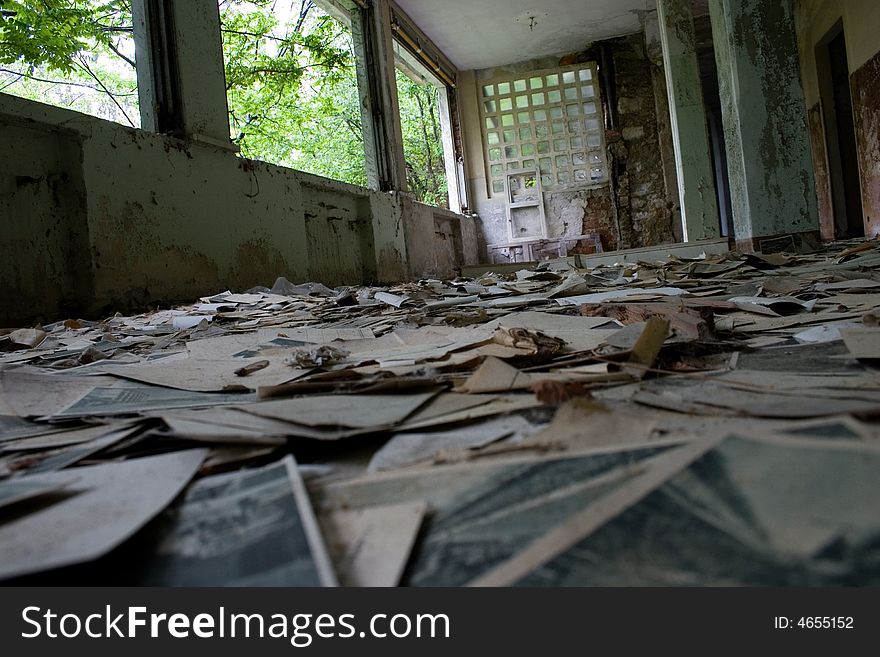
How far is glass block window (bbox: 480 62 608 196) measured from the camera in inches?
432

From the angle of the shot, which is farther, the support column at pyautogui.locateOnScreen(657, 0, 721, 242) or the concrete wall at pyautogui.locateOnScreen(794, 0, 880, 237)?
the support column at pyautogui.locateOnScreen(657, 0, 721, 242)

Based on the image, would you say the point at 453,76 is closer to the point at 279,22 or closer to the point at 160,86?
the point at 279,22

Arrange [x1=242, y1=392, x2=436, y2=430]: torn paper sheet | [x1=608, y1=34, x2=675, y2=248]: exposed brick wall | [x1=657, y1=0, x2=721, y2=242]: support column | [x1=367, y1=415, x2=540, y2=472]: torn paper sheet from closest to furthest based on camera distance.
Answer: [x1=367, y1=415, x2=540, y2=472]: torn paper sheet → [x1=242, y1=392, x2=436, y2=430]: torn paper sheet → [x1=657, y1=0, x2=721, y2=242]: support column → [x1=608, y1=34, x2=675, y2=248]: exposed brick wall

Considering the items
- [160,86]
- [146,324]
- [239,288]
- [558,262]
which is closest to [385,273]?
[558,262]

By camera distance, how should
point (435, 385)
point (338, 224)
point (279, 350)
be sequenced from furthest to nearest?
1. point (338, 224)
2. point (279, 350)
3. point (435, 385)

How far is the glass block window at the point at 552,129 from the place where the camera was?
432 inches

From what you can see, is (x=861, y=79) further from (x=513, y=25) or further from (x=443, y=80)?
(x=443, y=80)

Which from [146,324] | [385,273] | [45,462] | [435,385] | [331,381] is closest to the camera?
[45,462]

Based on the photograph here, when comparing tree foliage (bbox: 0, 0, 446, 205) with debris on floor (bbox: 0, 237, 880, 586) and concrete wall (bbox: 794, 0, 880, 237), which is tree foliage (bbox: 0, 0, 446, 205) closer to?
debris on floor (bbox: 0, 237, 880, 586)

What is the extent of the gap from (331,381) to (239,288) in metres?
3.85

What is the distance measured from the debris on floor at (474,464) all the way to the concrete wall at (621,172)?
31.5ft

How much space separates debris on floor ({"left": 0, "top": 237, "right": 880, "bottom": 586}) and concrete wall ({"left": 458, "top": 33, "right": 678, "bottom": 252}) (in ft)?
31.5

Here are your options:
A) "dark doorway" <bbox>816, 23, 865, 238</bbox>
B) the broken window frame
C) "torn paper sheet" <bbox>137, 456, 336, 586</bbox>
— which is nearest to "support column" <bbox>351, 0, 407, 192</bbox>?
the broken window frame

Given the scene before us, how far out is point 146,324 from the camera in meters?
3.20
